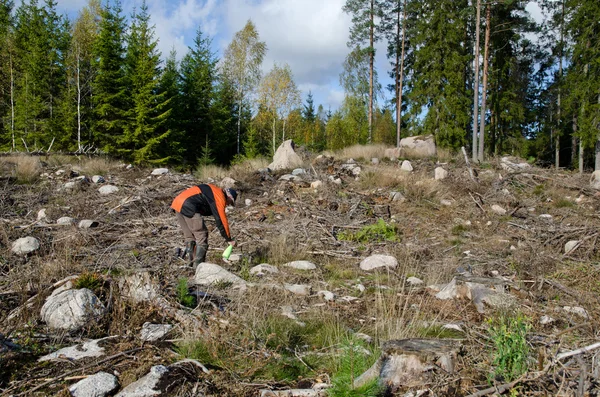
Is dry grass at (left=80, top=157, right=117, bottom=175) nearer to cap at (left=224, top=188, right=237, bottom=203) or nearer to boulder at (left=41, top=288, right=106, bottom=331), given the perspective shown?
cap at (left=224, top=188, right=237, bottom=203)

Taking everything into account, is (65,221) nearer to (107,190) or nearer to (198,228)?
(107,190)

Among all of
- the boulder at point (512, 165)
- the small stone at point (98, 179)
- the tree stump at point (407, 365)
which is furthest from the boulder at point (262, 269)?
the boulder at point (512, 165)

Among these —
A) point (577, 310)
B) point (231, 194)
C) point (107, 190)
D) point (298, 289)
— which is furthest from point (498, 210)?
point (107, 190)

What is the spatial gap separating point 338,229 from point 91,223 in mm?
4611

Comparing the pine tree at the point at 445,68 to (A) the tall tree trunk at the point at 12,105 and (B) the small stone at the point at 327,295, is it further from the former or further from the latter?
(A) the tall tree trunk at the point at 12,105

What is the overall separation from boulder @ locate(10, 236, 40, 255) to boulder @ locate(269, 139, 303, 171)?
7.50m

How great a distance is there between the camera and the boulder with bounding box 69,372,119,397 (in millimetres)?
2576

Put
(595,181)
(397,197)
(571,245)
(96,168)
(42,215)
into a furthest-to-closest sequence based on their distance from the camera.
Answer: (96,168), (595,181), (397,197), (42,215), (571,245)

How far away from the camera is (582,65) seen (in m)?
20.7

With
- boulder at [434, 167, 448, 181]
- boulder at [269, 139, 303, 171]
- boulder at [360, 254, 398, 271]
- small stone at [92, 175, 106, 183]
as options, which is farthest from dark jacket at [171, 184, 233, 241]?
boulder at [434, 167, 448, 181]

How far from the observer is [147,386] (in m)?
2.63

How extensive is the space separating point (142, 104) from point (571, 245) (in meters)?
17.3

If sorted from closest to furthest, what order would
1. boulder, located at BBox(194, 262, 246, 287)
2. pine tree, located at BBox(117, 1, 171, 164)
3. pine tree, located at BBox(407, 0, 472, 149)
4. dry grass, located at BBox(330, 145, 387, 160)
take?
boulder, located at BBox(194, 262, 246, 287)
dry grass, located at BBox(330, 145, 387, 160)
pine tree, located at BBox(117, 1, 171, 164)
pine tree, located at BBox(407, 0, 472, 149)

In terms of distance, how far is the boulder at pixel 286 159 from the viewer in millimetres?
12938
